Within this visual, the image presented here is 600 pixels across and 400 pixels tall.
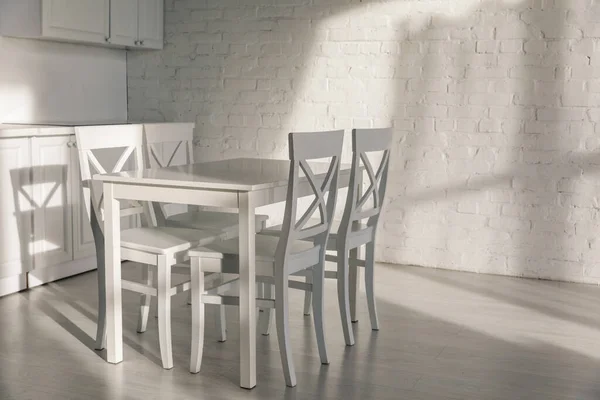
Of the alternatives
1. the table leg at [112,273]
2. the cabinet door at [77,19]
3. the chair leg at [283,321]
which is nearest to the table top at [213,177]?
the table leg at [112,273]

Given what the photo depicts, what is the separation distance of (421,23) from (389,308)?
73.9 inches

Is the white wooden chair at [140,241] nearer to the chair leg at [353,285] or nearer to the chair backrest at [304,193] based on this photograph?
the chair backrest at [304,193]

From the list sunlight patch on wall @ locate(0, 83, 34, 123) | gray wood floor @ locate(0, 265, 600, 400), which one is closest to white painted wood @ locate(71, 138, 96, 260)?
gray wood floor @ locate(0, 265, 600, 400)

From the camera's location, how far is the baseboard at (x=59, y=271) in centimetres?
436

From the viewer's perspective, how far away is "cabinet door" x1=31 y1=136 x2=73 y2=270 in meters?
4.27

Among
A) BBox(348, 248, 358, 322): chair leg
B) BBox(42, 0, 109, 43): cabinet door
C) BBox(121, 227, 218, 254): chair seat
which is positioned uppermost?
BBox(42, 0, 109, 43): cabinet door

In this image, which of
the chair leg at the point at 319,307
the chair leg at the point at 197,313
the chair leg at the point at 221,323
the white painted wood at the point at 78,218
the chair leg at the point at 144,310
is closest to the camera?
the chair leg at the point at 197,313

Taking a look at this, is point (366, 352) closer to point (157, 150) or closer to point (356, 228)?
point (356, 228)

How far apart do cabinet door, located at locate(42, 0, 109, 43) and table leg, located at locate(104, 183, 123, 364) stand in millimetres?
1934

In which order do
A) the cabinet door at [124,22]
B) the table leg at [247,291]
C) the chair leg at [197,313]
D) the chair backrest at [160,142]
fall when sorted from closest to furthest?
the table leg at [247,291] → the chair leg at [197,313] → the chair backrest at [160,142] → the cabinet door at [124,22]

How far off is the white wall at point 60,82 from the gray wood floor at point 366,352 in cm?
119

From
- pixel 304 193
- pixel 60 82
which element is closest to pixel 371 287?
pixel 304 193

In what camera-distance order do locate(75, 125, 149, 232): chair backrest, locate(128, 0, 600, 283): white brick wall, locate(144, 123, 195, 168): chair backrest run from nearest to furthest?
locate(75, 125, 149, 232): chair backrest
locate(144, 123, 195, 168): chair backrest
locate(128, 0, 600, 283): white brick wall

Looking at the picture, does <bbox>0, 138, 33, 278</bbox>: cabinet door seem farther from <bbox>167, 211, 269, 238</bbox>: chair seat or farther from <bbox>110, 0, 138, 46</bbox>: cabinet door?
<bbox>110, 0, 138, 46</bbox>: cabinet door
